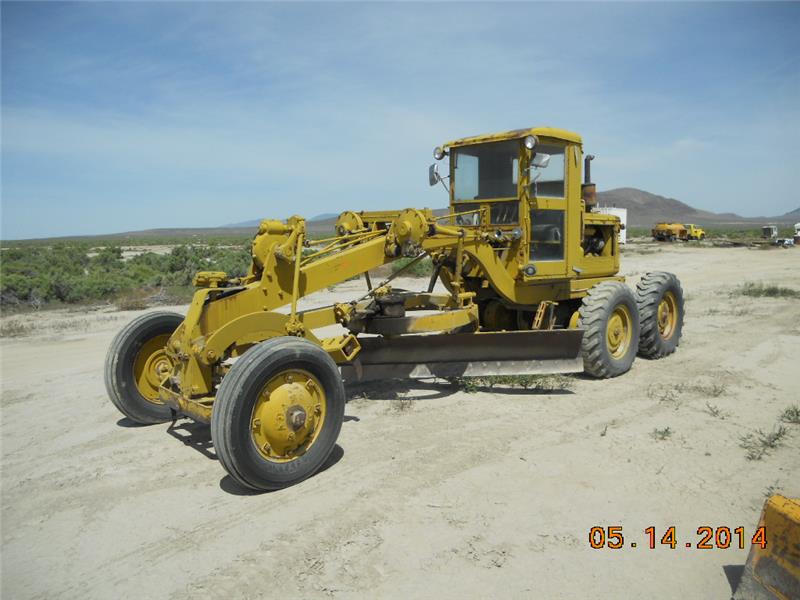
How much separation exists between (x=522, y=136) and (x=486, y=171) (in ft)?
2.40

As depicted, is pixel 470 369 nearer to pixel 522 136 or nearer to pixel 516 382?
pixel 516 382

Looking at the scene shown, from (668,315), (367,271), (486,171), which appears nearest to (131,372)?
(367,271)

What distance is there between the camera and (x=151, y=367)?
6.16 metres

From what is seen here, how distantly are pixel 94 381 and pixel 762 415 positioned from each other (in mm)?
7754

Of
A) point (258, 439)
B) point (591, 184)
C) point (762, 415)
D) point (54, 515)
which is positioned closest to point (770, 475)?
point (762, 415)

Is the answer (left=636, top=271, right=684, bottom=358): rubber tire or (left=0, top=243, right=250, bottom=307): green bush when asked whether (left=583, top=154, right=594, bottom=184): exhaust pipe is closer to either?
(left=636, top=271, right=684, bottom=358): rubber tire

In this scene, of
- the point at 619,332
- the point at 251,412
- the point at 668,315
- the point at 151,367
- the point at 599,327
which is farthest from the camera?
the point at 668,315

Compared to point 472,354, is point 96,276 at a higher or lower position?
higher

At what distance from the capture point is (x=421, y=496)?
446cm

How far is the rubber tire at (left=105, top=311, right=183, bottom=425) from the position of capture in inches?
230
